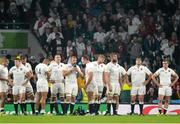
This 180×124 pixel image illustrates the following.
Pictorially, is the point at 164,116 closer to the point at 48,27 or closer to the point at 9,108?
the point at 9,108

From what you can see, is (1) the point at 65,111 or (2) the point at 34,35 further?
(2) the point at 34,35

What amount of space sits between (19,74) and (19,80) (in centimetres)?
24

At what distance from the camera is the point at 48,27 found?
35.8 m

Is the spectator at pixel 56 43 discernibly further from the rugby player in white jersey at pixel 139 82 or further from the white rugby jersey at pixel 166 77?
the white rugby jersey at pixel 166 77

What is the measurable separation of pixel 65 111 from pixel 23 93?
1772mm

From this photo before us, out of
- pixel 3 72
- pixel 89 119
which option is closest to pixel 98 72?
pixel 89 119

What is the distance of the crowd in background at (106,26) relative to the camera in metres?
35.4

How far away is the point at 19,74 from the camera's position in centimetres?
3094

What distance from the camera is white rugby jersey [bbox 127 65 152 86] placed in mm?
31203

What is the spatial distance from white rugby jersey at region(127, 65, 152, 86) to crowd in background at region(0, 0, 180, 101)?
9.26 ft

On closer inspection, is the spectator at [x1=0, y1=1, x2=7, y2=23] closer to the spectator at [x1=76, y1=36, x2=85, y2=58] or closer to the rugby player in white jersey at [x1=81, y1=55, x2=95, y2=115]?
the spectator at [x1=76, y1=36, x2=85, y2=58]

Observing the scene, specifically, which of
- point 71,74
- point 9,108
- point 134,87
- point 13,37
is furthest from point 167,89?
point 13,37

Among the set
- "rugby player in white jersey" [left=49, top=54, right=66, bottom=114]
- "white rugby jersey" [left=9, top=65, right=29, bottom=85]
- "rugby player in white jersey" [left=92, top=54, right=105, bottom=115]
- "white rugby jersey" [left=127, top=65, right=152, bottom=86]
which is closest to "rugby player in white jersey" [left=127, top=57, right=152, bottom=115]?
"white rugby jersey" [left=127, top=65, right=152, bottom=86]

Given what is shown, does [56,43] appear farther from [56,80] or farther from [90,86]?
[90,86]
